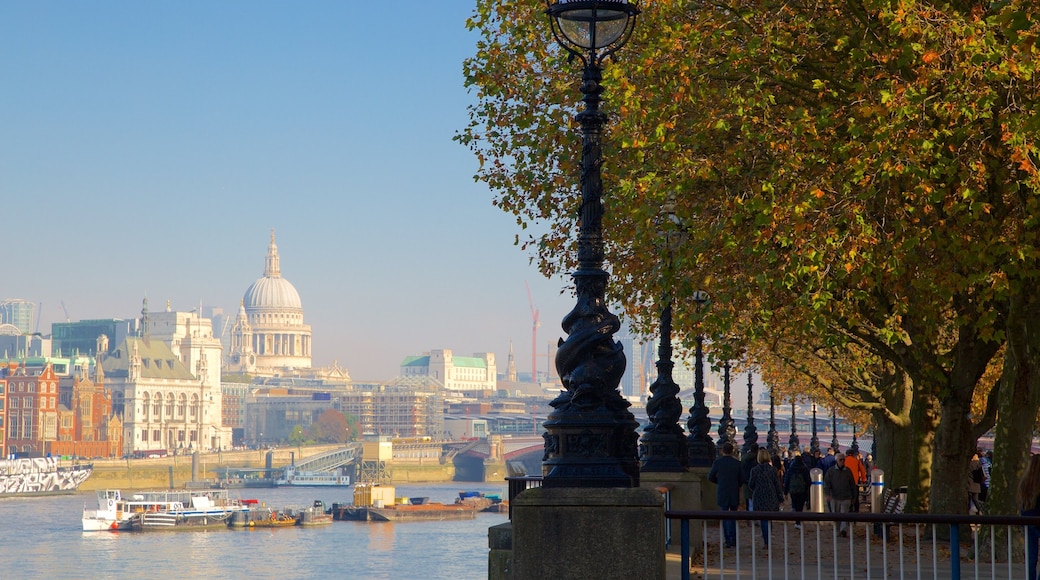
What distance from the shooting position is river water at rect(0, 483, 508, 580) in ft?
285

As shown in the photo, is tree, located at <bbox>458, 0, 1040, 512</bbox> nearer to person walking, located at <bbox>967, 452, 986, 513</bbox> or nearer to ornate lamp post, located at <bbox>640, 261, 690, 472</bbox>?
ornate lamp post, located at <bbox>640, 261, 690, 472</bbox>

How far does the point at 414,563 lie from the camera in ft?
294

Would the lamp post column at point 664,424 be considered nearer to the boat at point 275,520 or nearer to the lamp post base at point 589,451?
the lamp post base at point 589,451

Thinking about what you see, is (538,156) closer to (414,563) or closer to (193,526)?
(414,563)

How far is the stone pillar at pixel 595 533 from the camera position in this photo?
420 inches

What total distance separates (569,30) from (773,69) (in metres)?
7.62

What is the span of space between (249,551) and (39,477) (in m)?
89.4

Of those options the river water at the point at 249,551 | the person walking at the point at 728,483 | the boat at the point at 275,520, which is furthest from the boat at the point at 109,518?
the person walking at the point at 728,483

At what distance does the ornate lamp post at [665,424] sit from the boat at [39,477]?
543 ft

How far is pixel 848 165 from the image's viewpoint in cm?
1569

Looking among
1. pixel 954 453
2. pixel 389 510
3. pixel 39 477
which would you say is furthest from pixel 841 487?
pixel 39 477

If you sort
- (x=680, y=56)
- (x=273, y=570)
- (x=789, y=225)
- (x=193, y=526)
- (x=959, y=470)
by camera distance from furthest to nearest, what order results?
(x=193, y=526) < (x=273, y=570) < (x=959, y=470) < (x=680, y=56) < (x=789, y=225)

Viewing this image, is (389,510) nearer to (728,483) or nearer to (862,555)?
(862,555)

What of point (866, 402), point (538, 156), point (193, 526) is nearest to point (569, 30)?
point (538, 156)
